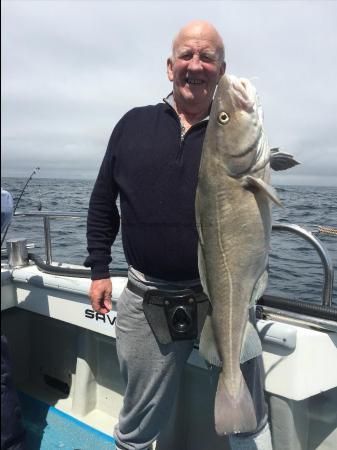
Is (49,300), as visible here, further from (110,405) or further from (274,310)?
(274,310)

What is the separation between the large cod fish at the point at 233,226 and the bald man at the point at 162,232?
24cm

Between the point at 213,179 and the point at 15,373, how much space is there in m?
3.22

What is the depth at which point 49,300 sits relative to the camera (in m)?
3.69

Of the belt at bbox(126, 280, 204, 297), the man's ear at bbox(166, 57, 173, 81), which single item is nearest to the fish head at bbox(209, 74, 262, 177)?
the man's ear at bbox(166, 57, 173, 81)

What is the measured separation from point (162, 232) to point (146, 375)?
0.81m

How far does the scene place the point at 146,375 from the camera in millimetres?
2475

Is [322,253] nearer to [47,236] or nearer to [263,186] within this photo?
[263,186]

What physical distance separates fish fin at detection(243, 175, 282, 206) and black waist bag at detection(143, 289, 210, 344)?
73 centimetres

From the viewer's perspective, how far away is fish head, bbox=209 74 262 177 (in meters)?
1.97

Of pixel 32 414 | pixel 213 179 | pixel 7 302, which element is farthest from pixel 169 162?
pixel 32 414

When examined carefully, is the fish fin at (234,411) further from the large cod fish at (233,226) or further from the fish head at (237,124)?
the fish head at (237,124)

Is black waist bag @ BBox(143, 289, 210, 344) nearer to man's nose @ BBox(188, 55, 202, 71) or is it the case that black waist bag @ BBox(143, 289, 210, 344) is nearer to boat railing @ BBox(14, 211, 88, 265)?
man's nose @ BBox(188, 55, 202, 71)

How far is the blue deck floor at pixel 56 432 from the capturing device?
11.3 feet

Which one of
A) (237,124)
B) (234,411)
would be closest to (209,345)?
(234,411)
